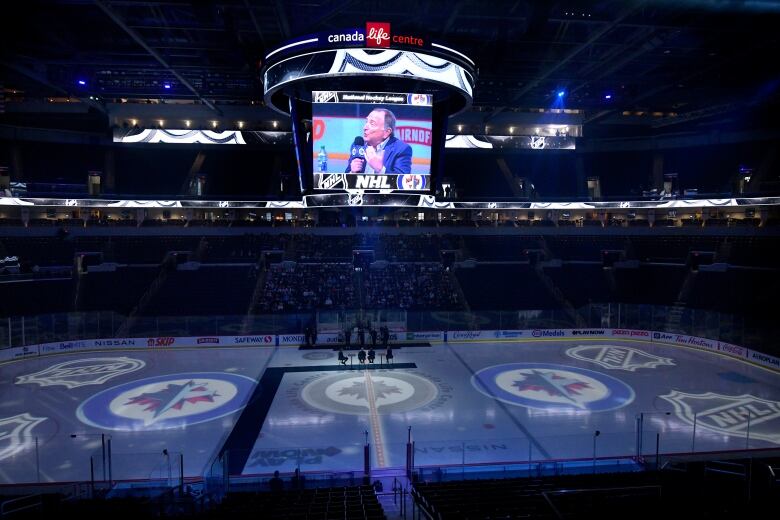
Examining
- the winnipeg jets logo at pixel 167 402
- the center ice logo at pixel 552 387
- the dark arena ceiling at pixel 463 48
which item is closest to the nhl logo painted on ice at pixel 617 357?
the center ice logo at pixel 552 387

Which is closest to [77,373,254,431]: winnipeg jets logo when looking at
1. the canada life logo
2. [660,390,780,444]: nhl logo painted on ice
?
the canada life logo

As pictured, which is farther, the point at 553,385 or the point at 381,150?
the point at 553,385

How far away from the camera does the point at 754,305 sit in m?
27.0

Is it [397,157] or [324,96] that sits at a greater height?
[324,96]

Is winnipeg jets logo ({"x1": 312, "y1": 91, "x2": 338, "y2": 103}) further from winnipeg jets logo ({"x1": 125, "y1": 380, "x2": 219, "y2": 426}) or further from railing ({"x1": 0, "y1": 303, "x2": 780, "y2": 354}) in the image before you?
railing ({"x1": 0, "y1": 303, "x2": 780, "y2": 354})

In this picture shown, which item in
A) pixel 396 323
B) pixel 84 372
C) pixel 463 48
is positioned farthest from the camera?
pixel 396 323

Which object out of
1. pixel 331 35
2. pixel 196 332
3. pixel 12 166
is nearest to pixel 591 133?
pixel 331 35

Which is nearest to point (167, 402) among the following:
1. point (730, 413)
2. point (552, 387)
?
point (552, 387)

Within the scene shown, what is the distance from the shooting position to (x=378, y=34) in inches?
635

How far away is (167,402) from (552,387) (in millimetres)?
14655

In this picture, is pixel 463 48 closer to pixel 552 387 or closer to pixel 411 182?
pixel 411 182

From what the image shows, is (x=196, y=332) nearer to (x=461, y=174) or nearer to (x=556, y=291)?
(x=556, y=291)

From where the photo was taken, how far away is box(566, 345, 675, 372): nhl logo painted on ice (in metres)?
22.3

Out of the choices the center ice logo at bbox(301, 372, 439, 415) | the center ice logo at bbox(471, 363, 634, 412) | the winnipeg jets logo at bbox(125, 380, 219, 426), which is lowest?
the winnipeg jets logo at bbox(125, 380, 219, 426)
